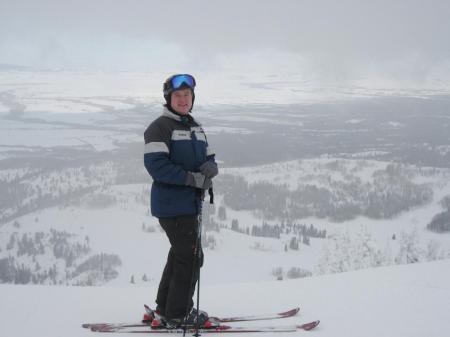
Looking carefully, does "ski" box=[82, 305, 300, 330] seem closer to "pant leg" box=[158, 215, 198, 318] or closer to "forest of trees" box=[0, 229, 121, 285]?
"pant leg" box=[158, 215, 198, 318]

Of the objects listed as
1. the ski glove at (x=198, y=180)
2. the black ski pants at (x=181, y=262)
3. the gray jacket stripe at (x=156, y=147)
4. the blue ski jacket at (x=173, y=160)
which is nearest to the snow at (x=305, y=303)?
the black ski pants at (x=181, y=262)

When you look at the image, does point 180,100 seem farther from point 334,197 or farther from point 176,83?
point 334,197

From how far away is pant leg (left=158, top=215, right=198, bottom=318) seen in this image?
13.4ft

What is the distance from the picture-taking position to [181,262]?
4223mm

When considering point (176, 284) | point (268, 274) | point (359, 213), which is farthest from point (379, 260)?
point (359, 213)

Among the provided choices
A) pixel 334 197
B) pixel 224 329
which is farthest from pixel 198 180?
pixel 334 197

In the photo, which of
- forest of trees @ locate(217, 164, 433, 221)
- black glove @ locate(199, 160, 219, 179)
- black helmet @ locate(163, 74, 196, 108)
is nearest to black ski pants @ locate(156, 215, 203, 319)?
black glove @ locate(199, 160, 219, 179)

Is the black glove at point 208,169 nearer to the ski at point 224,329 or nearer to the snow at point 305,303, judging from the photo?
the ski at point 224,329

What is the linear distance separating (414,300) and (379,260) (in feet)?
71.4

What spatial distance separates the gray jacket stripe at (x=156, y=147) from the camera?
3.83 m

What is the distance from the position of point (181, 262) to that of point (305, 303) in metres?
1.95

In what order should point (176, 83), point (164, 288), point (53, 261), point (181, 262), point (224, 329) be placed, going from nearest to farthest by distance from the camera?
point (176, 83) < point (181, 262) < point (224, 329) < point (164, 288) < point (53, 261)

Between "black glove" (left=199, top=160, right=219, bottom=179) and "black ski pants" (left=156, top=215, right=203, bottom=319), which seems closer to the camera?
"black glove" (left=199, top=160, right=219, bottom=179)

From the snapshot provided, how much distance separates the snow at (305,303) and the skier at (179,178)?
38.4 inches
